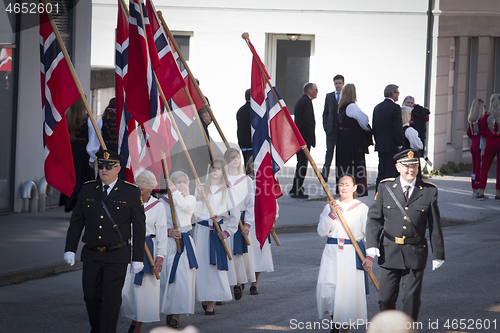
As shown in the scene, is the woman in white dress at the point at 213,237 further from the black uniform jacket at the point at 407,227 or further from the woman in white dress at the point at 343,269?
the black uniform jacket at the point at 407,227

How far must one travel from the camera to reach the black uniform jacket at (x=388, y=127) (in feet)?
43.5

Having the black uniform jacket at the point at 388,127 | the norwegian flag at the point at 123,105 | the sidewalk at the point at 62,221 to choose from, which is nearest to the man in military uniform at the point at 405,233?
the norwegian flag at the point at 123,105

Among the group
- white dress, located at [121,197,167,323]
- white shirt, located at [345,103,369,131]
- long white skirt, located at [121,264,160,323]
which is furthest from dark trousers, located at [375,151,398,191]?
long white skirt, located at [121,264,160,323]

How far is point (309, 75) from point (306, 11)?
5.88 ft

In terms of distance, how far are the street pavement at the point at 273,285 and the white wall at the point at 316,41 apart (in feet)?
22.4

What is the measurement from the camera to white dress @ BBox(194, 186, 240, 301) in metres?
7.67

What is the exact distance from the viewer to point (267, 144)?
8.14 m

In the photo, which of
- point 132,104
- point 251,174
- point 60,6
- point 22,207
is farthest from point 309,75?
Result: point 132,104

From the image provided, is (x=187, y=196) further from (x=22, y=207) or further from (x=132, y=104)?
(x=22, y=207)

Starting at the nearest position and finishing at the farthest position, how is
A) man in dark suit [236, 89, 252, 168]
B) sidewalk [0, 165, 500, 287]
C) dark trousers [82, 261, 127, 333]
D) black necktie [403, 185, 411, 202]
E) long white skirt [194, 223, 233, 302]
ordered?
dark trousers [82, 261, 127, 333] → black necktie [403, 185, 411, 202] → long white skirt [194, 223, 233, 302] → sidewalk [0, 165, 500, 287] → man in dark suit [236, 89, 252, 168]

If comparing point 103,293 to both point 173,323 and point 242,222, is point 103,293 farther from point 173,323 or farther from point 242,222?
point 242,222

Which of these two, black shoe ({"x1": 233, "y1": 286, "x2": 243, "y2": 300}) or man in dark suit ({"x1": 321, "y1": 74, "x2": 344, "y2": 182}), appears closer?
black shoe ({"x1": 233, "y1": 286, "x2": 243, "y2": 300})

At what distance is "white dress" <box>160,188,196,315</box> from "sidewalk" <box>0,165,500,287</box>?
2.33 m

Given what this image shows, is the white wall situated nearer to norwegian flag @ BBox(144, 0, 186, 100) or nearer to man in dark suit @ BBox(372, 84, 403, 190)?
man in dark suit @ BBox(372, 84, 403, 190)
